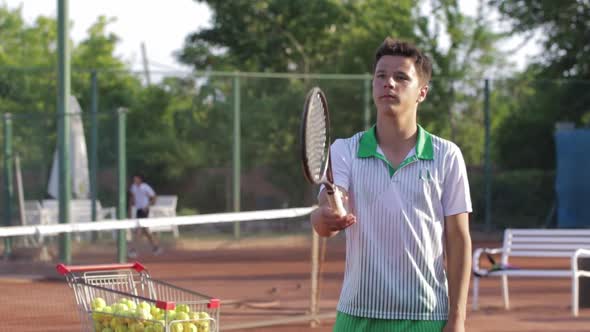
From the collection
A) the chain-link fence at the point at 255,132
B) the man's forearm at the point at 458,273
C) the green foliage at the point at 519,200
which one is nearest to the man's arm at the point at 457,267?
the man's forearm at the point at 458,273

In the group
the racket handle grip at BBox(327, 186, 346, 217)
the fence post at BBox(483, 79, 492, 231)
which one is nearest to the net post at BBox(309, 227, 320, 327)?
the racket handle grip at BBox(327, 186, 346, 217)

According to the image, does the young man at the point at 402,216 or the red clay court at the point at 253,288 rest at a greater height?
the young man at the point at 402,216

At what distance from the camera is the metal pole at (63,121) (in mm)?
13219

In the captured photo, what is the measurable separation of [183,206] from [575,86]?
8066mm

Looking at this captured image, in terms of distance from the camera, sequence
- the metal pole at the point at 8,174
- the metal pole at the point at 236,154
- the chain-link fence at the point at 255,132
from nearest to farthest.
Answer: the metal pole at the point at 8,174 → the chain-link fence at the point at 255,132 → the metal pole at the point at 236,154

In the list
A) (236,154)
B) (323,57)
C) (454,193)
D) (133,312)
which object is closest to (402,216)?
(454,193)

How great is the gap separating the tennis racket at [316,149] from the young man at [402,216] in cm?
17

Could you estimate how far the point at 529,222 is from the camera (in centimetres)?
1992

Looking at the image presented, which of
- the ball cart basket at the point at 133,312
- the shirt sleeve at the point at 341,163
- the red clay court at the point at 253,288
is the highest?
the shirt sleeve at the point at 341,163

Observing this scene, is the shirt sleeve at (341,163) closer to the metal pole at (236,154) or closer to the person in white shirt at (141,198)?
the person in white shirt at (141,198)

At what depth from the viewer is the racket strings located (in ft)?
10.6

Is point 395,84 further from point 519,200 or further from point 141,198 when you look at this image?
point 519,200

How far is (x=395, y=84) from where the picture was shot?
11.8 ft

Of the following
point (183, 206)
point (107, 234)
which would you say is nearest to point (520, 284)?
point (107, 234)
